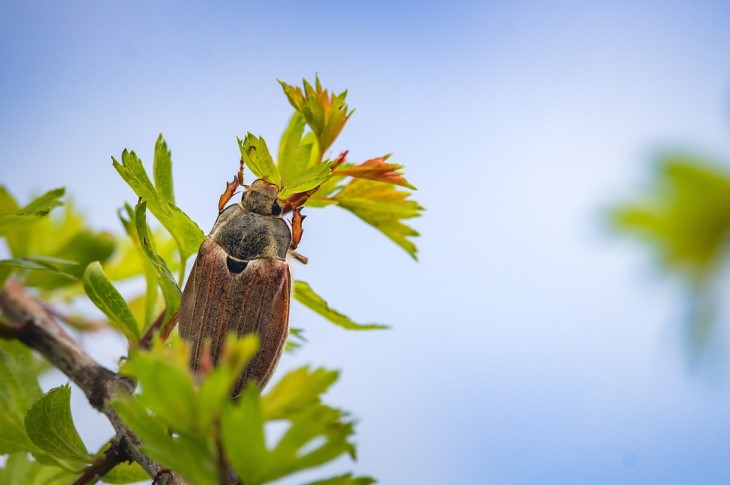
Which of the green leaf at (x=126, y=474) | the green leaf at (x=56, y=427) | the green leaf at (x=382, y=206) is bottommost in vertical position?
the green leaf at (x=126, y=474)

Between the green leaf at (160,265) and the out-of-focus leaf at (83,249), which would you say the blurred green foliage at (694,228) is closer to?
the green leaf at (160,265)

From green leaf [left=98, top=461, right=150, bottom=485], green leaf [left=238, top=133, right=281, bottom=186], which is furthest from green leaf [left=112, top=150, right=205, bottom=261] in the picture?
green leaf [left=98, top=461, right=150, bottom=485]

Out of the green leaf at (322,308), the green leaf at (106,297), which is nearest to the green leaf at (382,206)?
the green leaf at (322,308)

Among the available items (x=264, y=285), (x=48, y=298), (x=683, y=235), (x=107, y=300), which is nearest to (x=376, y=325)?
(x=264, y=285)

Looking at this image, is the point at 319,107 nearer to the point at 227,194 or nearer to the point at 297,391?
the point at 227,194

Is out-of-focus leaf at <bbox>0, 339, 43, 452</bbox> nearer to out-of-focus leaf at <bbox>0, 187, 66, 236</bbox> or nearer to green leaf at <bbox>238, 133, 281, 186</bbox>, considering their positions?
out-of-focus leaf at <bbox>0, 187, 66, 236</bbox>

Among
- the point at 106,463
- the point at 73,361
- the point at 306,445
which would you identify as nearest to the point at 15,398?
the point at 73,361
